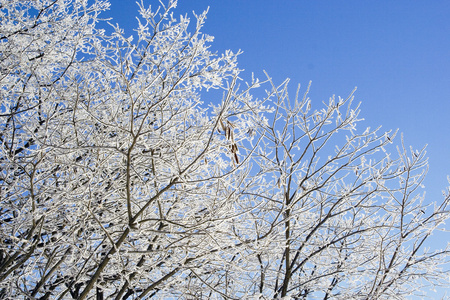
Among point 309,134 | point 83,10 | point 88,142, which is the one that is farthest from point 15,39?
point 309,134

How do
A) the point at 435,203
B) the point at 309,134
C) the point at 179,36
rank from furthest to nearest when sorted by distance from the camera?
the point at 435,203 → the point at 309,134 → the point at 179,36

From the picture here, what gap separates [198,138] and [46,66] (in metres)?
2.29

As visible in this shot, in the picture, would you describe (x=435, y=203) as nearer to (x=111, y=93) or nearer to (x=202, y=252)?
(x=202, y=252)

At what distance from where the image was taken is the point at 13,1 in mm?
4262

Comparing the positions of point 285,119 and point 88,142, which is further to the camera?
point 285,119

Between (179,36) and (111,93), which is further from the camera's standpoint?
(111,93)

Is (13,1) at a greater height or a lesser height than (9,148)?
greater

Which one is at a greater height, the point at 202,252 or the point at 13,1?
A: the point at 13,1

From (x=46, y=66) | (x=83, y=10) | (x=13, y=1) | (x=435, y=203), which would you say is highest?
(x=83, y=10)

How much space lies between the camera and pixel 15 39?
407cm

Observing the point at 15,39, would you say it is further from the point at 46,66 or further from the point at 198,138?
the point at 198,138

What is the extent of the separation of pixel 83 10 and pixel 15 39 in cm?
88

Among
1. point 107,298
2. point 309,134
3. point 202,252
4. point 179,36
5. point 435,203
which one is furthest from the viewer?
point 107,298

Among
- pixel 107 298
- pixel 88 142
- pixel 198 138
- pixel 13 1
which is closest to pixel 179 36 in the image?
pixel 198 138
